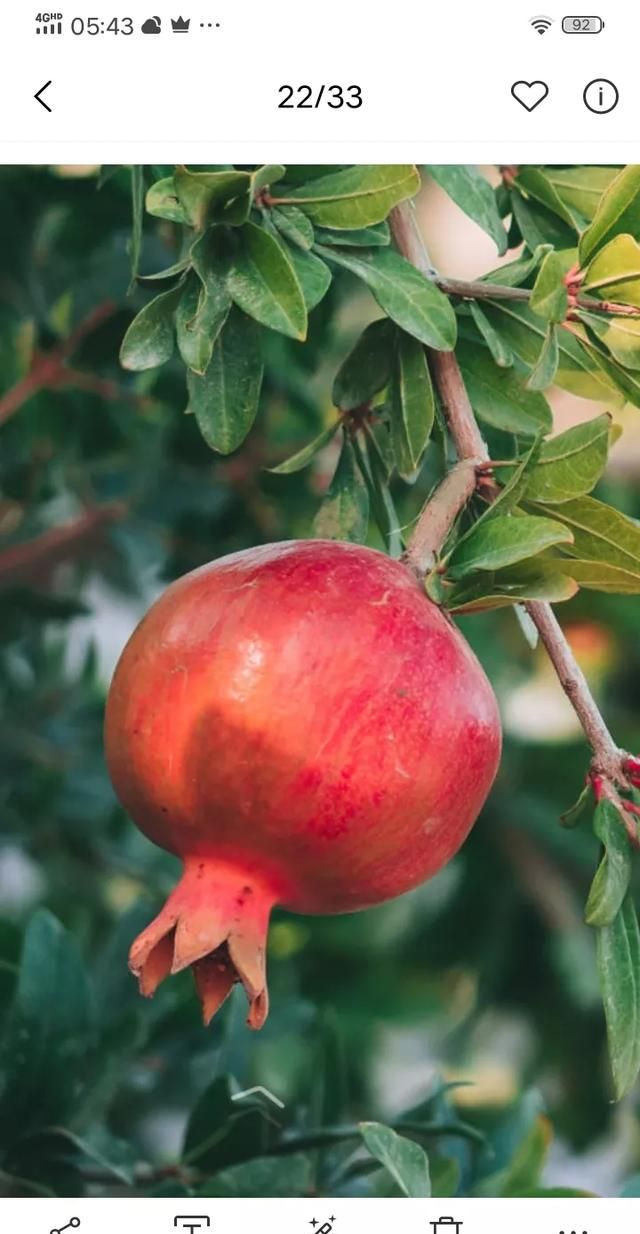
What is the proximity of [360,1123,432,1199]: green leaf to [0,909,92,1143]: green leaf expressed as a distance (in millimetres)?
287

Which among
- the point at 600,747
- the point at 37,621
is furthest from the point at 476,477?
the point at 37,621

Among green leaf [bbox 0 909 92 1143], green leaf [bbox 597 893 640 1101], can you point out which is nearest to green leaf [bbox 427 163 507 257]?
green leaf [bbox 597 893 640 1101]

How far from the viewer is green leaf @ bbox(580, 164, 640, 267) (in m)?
0.66

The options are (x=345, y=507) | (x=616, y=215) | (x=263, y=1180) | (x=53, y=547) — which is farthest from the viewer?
(x=53, y=547)

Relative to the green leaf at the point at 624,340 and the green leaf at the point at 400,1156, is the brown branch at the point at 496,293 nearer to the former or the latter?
the green leaf at the point at 624,340

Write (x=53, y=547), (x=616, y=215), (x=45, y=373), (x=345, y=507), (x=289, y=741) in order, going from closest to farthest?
(x=289, y=741), (x=616, y=215), (x=345, y=507), (x=45, y=373), (x=53, y=547)

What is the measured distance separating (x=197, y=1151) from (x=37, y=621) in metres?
0.54

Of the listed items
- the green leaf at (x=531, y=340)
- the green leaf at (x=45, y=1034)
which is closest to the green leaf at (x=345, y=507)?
the green leaf at (x=531, y=340)

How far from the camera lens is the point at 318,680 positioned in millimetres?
571

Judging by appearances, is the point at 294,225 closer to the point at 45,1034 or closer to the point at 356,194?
the point at 356,194

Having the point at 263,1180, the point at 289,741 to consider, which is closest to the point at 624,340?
the point at 289,741
